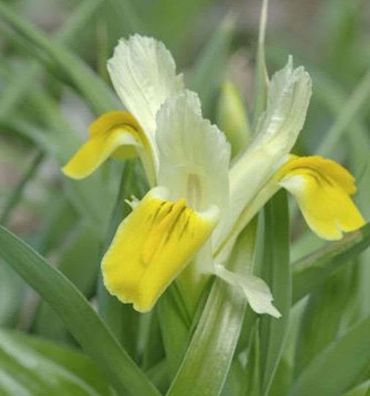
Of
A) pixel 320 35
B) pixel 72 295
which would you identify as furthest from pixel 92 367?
pixel 320 35

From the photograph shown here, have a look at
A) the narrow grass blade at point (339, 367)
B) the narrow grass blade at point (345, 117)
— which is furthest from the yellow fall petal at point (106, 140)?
the narrow grass blade at point (345, 117)

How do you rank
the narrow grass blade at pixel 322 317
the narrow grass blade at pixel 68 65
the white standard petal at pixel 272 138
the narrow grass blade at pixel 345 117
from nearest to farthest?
the white standard petal at pixel 272 138 < the narrow grass blade at pixel 322 317 < the narrow grass blade at pixel 68 65 < the narrow grass blade at pixel 345 117

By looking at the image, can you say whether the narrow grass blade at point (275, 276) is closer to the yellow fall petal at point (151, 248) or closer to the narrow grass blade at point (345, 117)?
the yellow fall petal at point (151, 248)

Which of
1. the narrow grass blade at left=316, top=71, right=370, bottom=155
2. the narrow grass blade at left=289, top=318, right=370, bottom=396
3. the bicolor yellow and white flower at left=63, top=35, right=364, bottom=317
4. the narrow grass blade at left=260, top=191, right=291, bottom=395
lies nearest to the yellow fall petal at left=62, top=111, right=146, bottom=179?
the bicolor yellow and white flower at left=63, top=35, right=364, bottom=317

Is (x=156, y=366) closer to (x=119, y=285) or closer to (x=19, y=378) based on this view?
(x=19, y=378)

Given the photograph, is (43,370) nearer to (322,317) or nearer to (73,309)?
(73,309)

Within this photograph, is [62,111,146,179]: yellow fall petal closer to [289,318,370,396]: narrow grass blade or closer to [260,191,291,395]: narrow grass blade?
[260,191,291,395]: narrow grass blade
